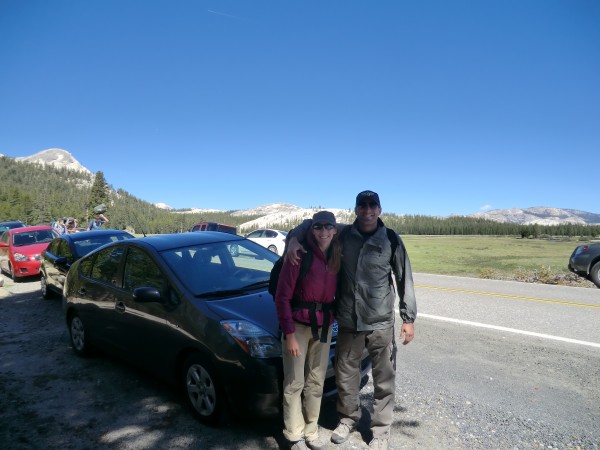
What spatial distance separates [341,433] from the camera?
3.34 meters

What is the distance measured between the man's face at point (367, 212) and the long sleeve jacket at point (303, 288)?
1.56ft

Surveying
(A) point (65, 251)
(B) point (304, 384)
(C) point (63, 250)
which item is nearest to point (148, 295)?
(B) point (304, 384)

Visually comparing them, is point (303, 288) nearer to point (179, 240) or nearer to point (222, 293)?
point (222, 293)

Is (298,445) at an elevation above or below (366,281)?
below

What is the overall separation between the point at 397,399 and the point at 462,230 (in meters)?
147

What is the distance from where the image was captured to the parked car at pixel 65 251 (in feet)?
27.2

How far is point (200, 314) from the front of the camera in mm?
3611

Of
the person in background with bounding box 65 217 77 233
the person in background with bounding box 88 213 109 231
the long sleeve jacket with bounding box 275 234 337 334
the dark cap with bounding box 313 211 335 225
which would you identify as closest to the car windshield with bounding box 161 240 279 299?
the long sleeve jacket with bounding box 275 234 337 334

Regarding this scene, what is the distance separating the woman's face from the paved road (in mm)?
1712

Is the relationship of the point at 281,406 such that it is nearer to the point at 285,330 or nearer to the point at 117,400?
the point at 285,330

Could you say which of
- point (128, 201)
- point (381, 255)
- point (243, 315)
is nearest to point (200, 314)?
point (243, 315)

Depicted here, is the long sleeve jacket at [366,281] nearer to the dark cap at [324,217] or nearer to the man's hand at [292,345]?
the dark cap at [324,217]

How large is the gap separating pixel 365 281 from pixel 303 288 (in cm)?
54

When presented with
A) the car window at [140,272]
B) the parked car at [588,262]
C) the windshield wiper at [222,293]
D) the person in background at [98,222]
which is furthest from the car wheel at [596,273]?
the person in background at [98,222]
